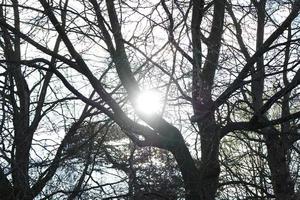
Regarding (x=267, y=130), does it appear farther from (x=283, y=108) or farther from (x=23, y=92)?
(x=23, y=92)

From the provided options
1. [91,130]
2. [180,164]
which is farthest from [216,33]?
[91,130]

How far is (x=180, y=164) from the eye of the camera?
5.45 meters

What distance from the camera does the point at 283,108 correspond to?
290 inches

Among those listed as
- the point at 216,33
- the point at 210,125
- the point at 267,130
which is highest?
the point at 216,33

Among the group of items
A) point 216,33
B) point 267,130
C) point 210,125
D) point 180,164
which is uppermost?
point 216,33

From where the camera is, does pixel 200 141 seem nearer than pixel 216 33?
Yes

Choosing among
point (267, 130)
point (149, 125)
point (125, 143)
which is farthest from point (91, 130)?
point (267, 130)

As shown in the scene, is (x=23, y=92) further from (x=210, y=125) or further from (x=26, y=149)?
(x=210, y=125)

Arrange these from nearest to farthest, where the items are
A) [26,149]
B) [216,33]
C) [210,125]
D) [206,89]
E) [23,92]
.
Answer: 1. [206,89]
2. [210,125]
3. [216,33]
4. [26,149]
5. [23,92]

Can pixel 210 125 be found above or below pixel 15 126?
below

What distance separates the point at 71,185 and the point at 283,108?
319 centimetres

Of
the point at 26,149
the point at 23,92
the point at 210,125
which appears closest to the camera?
the point at 210,125

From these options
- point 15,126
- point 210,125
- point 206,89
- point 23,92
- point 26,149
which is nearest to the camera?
point 206,89

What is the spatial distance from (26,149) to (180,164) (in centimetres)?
229
